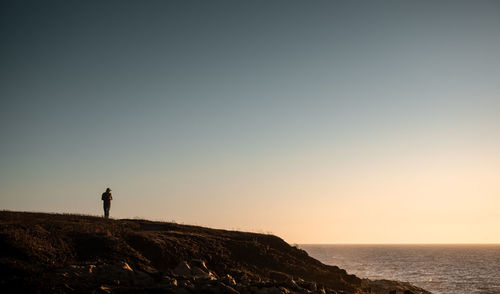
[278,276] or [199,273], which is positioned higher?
[199,273]

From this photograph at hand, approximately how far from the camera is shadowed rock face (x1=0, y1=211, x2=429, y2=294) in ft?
43.7

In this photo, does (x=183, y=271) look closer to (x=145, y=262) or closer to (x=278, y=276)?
(x=145, y=262)

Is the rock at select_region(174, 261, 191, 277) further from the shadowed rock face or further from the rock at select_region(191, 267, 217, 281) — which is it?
the rock at select_region(191, 267, 217, 281)

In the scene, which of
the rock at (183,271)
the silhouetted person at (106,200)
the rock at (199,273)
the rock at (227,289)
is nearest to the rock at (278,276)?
the rock at (199,273)

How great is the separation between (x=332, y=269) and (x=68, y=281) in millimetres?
20767

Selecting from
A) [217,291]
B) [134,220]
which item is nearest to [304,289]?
[217,291]

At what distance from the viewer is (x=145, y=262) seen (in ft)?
61.6

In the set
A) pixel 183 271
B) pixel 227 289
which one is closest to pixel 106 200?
pixel 183 271

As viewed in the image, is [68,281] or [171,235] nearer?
[68,281]

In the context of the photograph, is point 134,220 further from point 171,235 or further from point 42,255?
point 42,255

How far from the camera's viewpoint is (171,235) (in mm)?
24484

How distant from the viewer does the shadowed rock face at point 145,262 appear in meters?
13.3

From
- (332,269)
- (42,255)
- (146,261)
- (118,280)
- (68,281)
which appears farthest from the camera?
(332,269)

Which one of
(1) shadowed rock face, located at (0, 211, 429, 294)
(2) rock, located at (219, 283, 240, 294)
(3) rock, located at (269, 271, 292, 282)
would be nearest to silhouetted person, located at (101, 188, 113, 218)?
(1) shadowed rock face, located at (0, 211, 429, 294)
